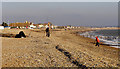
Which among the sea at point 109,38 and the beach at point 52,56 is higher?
the beach at point 52,56

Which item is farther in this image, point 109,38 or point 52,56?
point 109,38

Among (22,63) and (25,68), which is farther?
(22,63)

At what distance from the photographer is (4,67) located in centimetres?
690

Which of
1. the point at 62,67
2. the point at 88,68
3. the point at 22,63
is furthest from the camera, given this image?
the point at 22,63

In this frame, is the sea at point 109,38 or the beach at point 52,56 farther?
the sea at point 109,38

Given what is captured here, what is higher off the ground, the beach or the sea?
the beach

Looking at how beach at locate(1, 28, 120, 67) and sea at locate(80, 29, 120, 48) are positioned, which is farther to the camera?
sea at locate(80, 29, 120, 48)

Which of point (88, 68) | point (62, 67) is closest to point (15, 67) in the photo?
point (62, 67)

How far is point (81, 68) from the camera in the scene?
22.0ft

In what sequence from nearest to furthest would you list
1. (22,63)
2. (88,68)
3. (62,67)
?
1. (88,68)
2. (62,67)
3. (22,63)

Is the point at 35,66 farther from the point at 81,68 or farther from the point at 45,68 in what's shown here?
the point at 81,68

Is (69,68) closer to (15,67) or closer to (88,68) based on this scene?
(88,68)

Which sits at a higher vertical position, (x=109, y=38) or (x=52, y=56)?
(x=52, y=56)

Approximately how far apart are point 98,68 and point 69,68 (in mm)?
1331
